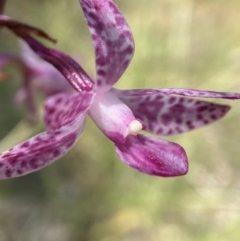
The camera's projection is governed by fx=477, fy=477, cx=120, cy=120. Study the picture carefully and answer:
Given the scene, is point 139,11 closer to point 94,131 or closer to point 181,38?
point 181,38

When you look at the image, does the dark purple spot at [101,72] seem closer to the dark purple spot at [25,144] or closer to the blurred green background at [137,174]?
the dark purple spot at [25,144]

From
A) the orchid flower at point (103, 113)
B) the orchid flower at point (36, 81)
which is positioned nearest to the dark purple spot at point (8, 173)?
the orchid flower at point (103, 113)

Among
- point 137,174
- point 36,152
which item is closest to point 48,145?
point 36,152

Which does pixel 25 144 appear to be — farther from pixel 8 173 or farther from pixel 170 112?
pixel 170 112

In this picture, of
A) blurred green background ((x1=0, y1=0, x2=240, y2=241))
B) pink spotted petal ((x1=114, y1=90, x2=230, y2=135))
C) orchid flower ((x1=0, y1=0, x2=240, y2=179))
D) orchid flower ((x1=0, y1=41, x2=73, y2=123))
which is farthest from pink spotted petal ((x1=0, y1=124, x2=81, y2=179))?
blurred green background ((x1=0, y1=0, x2=240, y2=241))

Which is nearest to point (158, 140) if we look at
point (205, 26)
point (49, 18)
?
point (49, 18)

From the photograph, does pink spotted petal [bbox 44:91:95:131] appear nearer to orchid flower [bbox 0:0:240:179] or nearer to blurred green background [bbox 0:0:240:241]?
orchid flower [bbox 0:0:240:179]
